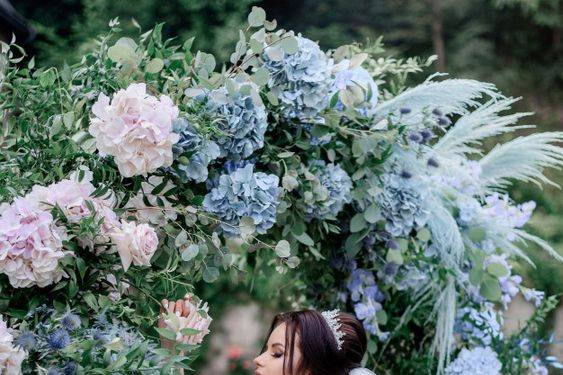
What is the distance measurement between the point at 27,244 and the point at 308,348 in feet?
3.34

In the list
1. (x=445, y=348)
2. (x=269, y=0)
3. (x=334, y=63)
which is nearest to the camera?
(x=334, y=63)

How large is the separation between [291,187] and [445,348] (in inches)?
41.8

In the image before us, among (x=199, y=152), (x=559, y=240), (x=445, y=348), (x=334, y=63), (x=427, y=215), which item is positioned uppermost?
(x=334, y=63)

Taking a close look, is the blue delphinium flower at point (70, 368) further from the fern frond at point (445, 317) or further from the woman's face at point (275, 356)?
the fern frond at point (445, 317)

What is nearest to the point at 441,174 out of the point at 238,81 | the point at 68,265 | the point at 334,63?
the point at 334,63

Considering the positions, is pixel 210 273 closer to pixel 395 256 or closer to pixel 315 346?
pixel 315 346

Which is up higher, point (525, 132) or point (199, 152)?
point (199, 152)

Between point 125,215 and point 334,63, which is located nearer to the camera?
point 125,215

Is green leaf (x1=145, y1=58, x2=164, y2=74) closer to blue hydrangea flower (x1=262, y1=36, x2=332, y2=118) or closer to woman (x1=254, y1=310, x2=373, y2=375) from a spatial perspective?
blue hydrangea flower (x1=262, y1=36, x2=332, y2=118)

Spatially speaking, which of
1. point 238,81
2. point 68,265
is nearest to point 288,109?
point 238,81

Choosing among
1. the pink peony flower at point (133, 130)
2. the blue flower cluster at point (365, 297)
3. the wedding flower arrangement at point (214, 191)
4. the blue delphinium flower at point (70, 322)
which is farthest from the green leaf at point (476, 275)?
the blue delphinium flower at point (70, 322)

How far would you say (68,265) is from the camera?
185 cm

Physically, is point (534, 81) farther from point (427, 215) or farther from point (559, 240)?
point (427, 215)

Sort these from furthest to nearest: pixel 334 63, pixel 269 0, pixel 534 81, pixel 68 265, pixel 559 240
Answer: pixel 534 81
pixel 269 0
pixel 559 240
pixel 334 63
pixel 68 265
